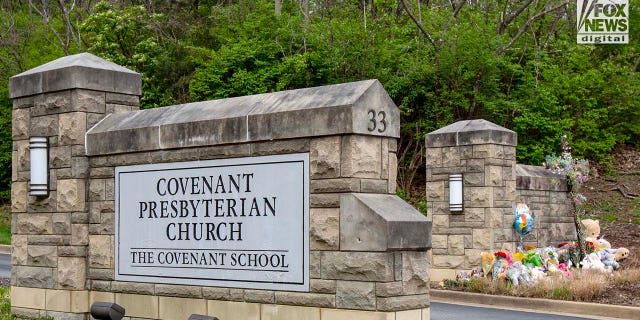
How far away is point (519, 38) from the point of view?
2416 cm

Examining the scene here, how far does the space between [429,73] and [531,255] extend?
350 inches

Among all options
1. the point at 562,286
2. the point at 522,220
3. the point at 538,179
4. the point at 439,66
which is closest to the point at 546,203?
the point at 538,179

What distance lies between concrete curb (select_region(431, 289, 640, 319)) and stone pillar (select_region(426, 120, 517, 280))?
1341 mm

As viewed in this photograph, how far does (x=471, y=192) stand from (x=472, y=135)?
1.01 metres

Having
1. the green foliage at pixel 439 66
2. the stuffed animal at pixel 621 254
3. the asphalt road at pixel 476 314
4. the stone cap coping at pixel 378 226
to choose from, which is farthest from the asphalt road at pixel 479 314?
the green foliage at pixel 439 66

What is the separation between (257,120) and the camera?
7355 mm

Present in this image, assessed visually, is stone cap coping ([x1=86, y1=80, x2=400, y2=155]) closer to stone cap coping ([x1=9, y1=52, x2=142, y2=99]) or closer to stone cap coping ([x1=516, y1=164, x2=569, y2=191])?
stone cap coping ([x1=9, y1=52, x2=142, y2=99])

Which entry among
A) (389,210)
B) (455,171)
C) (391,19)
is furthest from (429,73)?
(389,210)

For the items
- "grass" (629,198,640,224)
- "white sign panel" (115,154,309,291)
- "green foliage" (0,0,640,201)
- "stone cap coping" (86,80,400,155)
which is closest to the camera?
"stone cap coping" (86,80,400,155)

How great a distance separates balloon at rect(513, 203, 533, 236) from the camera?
48.4ft

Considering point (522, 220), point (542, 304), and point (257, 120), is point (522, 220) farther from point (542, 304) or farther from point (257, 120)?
point (257, 120)

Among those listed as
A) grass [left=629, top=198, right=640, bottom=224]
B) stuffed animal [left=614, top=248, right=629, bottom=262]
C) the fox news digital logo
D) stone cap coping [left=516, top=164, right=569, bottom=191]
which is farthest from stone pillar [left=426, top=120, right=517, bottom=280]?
the fox news digital logo

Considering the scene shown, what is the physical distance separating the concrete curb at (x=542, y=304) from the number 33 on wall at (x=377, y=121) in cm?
576

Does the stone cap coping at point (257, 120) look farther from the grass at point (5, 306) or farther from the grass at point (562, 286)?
the grass at point (562, 286)
